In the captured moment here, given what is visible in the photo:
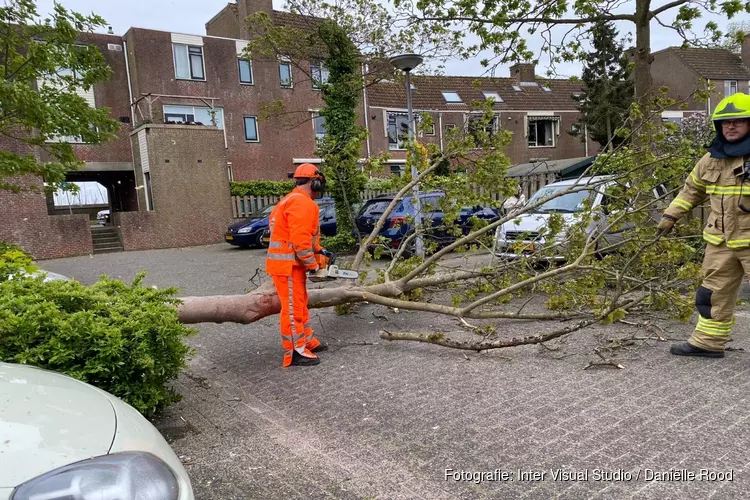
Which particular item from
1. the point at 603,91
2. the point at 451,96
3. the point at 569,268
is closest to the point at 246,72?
the point at 451,96

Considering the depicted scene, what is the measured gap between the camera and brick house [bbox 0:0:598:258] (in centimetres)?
1739

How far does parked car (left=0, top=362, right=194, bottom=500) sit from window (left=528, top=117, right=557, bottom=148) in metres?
34.5

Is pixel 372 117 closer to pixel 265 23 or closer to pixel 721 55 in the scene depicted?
pixel 265 23

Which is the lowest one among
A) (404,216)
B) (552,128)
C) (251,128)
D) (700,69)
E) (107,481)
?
(107,481)

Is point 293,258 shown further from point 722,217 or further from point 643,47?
point 643,47

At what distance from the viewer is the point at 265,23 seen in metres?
13.8

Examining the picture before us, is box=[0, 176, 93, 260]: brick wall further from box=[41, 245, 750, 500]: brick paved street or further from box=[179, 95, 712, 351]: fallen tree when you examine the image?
box=[41, 245, 750, 500]: brick paved street

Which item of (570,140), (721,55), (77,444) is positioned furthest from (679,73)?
(77,444)

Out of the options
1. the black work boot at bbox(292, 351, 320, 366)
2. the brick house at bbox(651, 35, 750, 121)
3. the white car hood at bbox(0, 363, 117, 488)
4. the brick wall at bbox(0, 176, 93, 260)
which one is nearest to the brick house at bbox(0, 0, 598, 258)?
the brick wall at bbox(0, 176, 93, 260)

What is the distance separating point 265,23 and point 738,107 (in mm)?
12541

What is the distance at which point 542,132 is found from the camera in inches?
1355

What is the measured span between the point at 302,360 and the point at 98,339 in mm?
1822

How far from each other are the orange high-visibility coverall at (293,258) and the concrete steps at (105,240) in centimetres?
1492

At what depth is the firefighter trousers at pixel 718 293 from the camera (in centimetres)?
390
